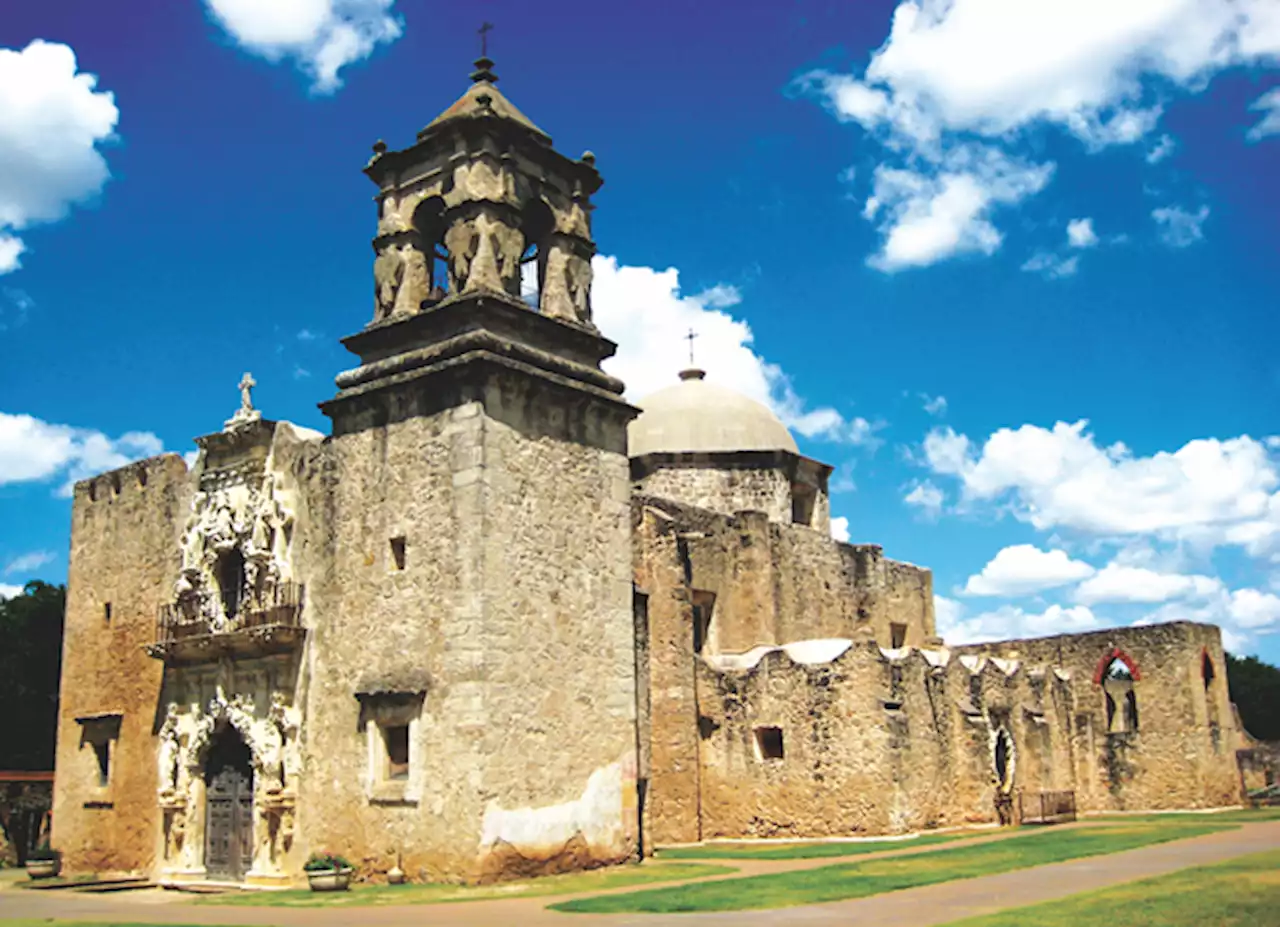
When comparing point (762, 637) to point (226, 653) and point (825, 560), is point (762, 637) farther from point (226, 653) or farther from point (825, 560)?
point (226, 653)

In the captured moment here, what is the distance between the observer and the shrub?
18.5 m

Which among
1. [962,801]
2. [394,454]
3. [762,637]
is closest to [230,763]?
[394,454]

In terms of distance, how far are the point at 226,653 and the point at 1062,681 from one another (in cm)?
2133

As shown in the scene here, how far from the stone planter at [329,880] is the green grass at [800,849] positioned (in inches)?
218

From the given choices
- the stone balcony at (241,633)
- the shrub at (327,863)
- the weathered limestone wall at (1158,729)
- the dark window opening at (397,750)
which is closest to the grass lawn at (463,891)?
the shrub at (327,863)

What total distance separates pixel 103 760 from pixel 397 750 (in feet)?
26.3

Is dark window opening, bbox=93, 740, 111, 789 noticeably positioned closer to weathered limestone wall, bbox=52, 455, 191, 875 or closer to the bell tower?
weathered limestone wall, bbox=52, 455, 191, 875

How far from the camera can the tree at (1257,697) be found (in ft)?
212

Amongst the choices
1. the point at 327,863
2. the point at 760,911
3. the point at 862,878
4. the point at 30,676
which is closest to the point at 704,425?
the point at 327,863

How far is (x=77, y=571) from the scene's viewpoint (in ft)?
83.3

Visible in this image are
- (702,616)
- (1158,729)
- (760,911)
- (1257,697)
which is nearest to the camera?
(760,911)

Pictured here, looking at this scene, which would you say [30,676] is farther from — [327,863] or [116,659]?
[327,863]

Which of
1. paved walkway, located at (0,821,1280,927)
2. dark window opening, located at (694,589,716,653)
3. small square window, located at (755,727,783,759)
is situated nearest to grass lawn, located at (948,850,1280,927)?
paved walkway, located at (0,821,1280,927)

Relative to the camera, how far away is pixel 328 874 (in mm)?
18297
